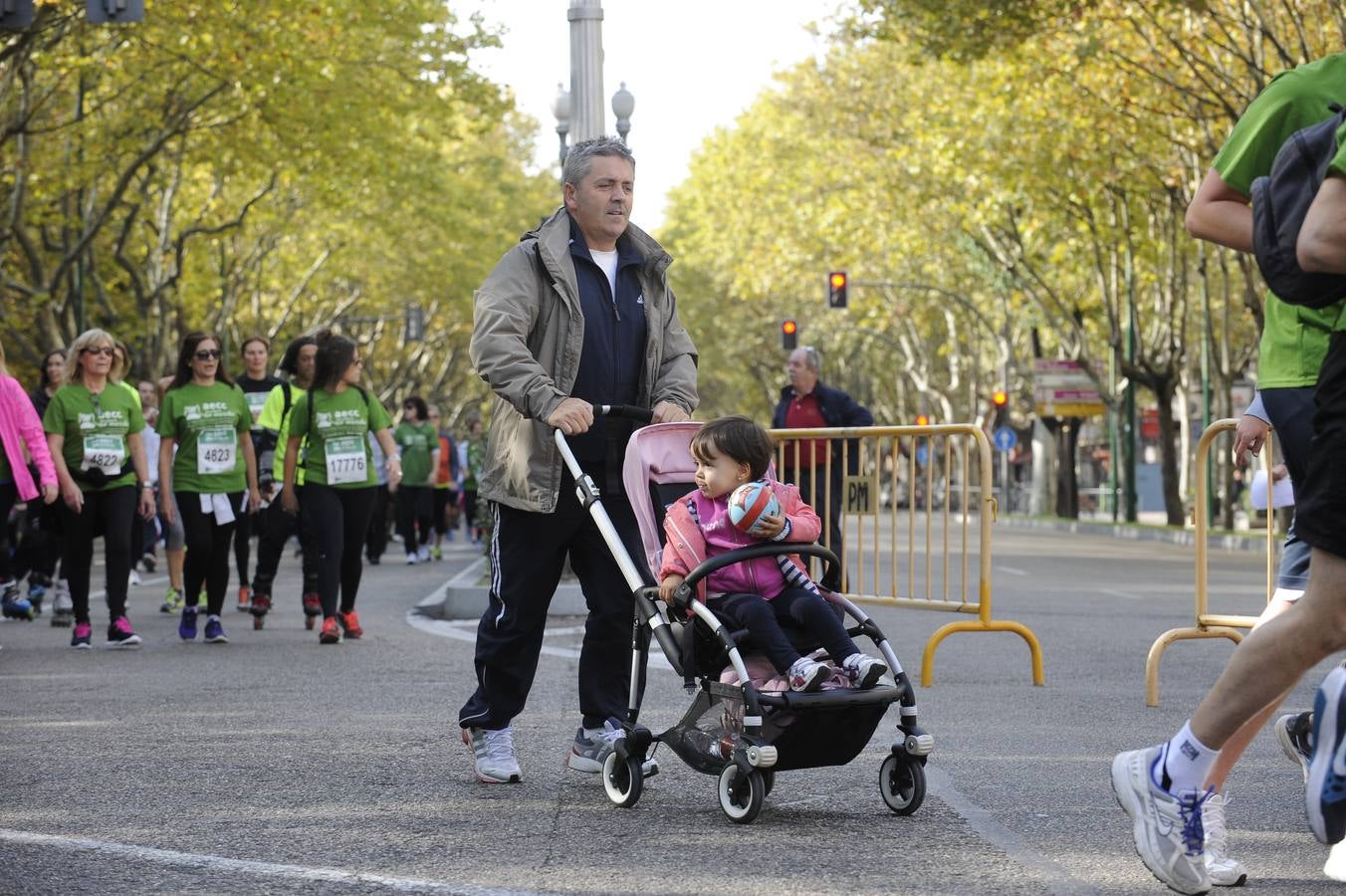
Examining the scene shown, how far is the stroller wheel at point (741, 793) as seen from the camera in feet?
19.0

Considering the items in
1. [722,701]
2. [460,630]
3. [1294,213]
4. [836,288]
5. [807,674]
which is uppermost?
[836,288]

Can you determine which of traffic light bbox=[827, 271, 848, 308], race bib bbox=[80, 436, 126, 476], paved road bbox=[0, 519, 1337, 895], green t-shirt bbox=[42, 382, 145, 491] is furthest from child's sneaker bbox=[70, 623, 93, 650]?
traffic light bbox=[827, 271, 848, 308]

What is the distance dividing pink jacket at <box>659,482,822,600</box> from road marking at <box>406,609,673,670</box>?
4.40 m

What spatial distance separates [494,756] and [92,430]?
623 cm

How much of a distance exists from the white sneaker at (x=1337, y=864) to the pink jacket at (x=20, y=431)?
7956 millimetres

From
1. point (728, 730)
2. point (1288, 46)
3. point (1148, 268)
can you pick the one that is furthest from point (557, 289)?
point (1148, 268)

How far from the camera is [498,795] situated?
6453 mm

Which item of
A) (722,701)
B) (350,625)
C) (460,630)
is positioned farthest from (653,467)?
(460,630)

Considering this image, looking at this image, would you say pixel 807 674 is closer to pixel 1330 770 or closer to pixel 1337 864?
pixel 1337 864

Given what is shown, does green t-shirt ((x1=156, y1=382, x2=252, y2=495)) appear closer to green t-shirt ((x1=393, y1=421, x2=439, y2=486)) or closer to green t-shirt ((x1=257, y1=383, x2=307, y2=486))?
green t-shirt ((x1=257, y1=383, x2=307, y2=486))

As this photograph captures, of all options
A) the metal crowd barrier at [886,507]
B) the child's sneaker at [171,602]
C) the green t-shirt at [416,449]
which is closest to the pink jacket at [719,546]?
the metal crowd barrier at [886,507]

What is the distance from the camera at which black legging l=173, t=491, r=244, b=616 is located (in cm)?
1244

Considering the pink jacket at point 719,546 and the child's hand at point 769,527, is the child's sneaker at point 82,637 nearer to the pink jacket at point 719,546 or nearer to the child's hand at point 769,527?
the pink jacket at point 719,546

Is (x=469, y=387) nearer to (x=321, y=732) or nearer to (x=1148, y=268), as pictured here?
(x=1148, y=268)
